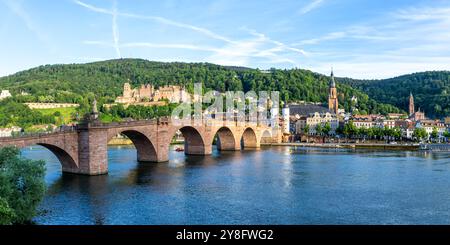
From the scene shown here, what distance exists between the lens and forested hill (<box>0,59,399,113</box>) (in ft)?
384

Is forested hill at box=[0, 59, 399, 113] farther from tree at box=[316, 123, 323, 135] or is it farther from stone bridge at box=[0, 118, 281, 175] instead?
stone bridge at box=[0, 118, 281, 175]

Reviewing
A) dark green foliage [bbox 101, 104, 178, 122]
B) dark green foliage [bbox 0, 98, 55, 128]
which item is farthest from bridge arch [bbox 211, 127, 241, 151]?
dark green foliage [bbox 0, 98, 55, 128]

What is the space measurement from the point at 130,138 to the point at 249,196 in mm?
19637

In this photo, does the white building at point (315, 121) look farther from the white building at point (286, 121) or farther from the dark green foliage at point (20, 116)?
the dark green foliage at point (20, 116)

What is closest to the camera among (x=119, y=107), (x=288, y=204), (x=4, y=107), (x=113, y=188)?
(x=288, y=204)

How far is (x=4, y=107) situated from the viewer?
3420 inches

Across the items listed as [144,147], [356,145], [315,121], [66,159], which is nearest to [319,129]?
[315,121]

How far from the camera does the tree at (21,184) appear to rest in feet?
54.7

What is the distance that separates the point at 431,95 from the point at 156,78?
7685cm

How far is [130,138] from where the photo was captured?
140 feet

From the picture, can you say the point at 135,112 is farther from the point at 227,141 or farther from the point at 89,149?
the point at 89,149

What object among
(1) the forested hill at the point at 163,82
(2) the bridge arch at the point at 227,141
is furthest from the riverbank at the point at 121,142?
(1) the forested hill at the point at 163,82
